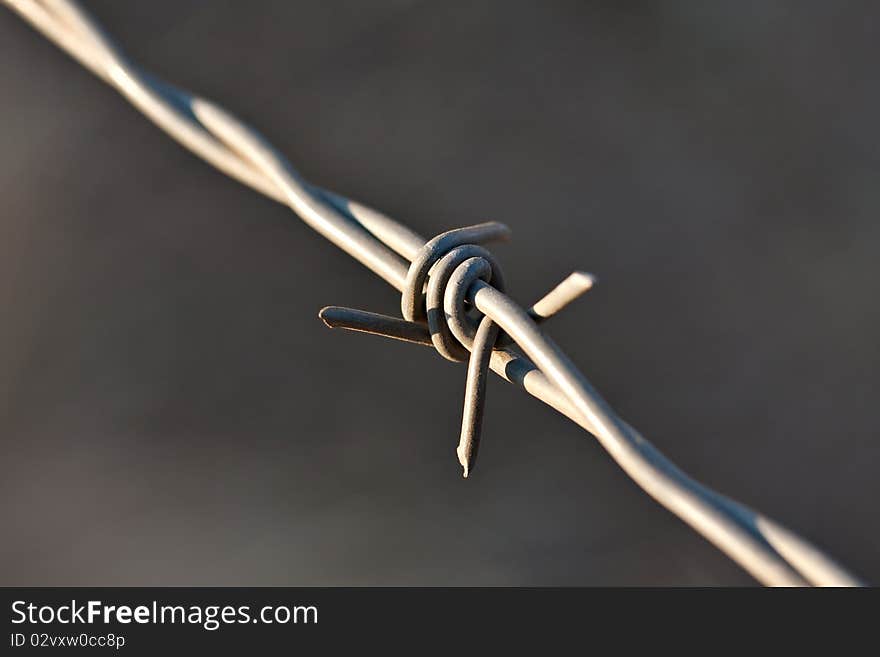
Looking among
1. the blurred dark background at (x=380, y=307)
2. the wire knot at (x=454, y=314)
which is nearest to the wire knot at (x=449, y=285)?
the wire knot at (x=454, y=314)

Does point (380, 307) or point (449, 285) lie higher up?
point (380, 307)

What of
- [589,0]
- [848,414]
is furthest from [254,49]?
[848,414]

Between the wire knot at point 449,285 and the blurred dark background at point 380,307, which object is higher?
the blurred dark background at point 380,307

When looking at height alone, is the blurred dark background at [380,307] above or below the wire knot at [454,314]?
above

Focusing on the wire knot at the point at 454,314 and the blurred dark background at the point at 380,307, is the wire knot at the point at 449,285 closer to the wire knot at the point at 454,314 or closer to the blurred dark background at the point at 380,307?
the wire knot at the point at 454,314

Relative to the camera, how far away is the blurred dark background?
1.77 m

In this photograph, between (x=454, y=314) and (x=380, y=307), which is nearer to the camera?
(x=454, y=314)

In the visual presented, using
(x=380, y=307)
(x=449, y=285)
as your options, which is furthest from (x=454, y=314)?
(x=380, y=307)

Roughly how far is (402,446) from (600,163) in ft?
2.15

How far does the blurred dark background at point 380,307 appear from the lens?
69.8 inches

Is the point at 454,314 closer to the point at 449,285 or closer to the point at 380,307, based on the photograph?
the point at 449,285

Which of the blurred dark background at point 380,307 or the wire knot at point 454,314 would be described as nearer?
the wire knot at point 454,314

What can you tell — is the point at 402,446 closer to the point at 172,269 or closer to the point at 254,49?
the point at 172,269

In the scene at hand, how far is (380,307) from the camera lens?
171 centimetres
